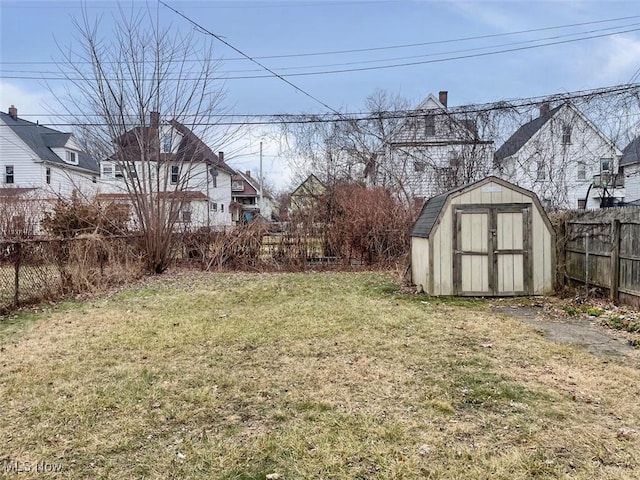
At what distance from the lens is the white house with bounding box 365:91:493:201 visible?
1723cm

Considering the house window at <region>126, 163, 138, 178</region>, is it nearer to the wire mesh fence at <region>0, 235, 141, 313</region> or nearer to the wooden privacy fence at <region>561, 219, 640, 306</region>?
the wire mesh fence at <region>0, 235, 141, 313</region>

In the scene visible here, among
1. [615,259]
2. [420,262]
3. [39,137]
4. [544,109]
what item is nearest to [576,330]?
[615,259]

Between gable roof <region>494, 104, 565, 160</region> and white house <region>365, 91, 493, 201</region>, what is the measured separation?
18.7 inches

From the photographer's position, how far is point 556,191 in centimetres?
1638

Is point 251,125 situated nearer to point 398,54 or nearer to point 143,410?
point 398,54

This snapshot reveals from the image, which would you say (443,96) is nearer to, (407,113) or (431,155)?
(407,113)

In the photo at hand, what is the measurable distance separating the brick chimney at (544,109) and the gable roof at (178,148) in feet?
38.0

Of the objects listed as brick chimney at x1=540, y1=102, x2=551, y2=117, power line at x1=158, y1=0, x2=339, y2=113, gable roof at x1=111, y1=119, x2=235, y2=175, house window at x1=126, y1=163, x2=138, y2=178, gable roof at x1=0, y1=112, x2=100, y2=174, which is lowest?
house window at x1=126, y1=163, x2=138, y2=178

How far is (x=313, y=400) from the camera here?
133 inches

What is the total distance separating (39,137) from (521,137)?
26.3m

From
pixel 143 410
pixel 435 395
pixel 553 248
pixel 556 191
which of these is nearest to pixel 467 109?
pixel 556 191

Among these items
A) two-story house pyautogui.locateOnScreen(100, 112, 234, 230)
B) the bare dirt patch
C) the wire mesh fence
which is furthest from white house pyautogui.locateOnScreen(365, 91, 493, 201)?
the wire mesh fence

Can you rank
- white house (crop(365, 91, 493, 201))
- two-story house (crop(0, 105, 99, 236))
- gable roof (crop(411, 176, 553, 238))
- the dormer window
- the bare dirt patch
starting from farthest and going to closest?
two-story house (crop(0, 105, 99, 236)), white house (crop(365, 91, 493, 201)), the dormer window, gable roof (crop(411, 176, 553, 238)), the bare dirt patch

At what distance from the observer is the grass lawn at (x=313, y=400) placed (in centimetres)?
252
